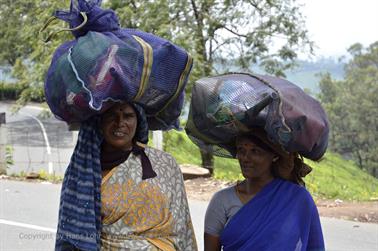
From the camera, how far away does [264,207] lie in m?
2.27

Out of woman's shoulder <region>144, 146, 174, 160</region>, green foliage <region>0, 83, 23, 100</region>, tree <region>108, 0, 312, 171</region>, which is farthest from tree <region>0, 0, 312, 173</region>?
green foliage <region>0, 83, 23, 100</region>

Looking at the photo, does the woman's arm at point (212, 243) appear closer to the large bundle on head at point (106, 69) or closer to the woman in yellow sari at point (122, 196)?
the woman in yellow sari at point (122, 196)

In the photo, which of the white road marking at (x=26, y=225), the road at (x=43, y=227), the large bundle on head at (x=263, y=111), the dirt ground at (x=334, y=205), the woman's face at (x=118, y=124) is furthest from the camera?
the dirt ground at (x=334, y=205)

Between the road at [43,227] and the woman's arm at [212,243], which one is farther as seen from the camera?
the road at [43,227]

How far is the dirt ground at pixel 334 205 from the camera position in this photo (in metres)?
7.06

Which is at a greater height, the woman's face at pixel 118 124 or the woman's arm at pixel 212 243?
the woman's face at pixel 118 124

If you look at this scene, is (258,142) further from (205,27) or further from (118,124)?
(205,27)

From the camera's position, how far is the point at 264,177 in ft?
7.75

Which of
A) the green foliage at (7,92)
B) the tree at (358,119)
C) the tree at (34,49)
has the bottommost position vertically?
the tree at (358,119)

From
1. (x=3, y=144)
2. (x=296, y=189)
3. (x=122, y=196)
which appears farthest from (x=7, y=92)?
(x=296, y=189)

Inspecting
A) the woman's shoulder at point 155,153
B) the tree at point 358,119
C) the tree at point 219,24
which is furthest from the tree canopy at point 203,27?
the tree at point 358,119

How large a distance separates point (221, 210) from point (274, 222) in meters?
0.23

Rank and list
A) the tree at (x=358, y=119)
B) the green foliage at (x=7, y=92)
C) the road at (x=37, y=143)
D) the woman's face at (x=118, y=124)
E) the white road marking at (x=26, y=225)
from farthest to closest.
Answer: the tree at (x=358, y=119) → the green foliage at (x=7, y=92) → the road at (x=37, y=143) → the white road marking at (x=26, y=225) → the woman's face at (x=118, y=124)

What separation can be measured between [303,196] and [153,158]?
0.63m
